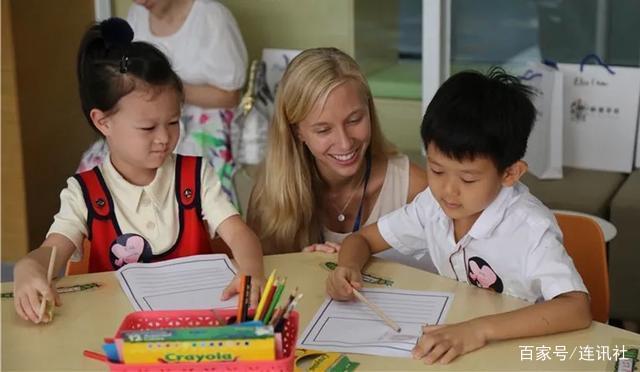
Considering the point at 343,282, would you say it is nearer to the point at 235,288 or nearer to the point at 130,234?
the point at 235,288

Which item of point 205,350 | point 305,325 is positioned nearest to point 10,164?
point 305,325

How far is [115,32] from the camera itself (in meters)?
1.88

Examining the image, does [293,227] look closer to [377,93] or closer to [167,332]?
[167,332]

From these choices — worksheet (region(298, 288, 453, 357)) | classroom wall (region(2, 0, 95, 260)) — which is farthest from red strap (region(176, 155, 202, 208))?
classroom wall (region(2, 0, 95, 260))

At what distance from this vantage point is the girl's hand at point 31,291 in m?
1.60

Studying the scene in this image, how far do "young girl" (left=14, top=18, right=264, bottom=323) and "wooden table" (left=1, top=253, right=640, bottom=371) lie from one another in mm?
115

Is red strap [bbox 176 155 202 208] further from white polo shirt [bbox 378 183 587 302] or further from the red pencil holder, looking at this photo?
the red pencil holder

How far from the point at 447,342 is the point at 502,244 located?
35 centimetres

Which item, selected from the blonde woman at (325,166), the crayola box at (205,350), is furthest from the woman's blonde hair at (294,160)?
the crayola box at (205,350)

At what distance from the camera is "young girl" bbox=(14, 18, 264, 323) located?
1.86 meters

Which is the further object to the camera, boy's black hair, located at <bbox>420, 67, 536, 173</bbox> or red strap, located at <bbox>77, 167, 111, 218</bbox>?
red strap, located at <bbox>77, 167, 111, 218</bbox>

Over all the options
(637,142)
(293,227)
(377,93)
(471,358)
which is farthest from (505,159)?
(377,93)

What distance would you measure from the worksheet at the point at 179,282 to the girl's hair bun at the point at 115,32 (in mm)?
442

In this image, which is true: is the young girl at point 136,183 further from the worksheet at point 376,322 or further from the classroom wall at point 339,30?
the classroom wall at point 339,30
